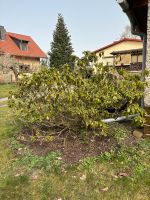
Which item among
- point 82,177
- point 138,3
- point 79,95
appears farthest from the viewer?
point 138,3

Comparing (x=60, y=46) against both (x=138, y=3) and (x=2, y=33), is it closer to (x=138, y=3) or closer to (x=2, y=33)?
(x=2, y=33)

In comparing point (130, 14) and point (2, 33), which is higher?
point (2, 33)

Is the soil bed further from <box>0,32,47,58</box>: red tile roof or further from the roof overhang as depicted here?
<box>0,32,47,58</box>: red tile roof

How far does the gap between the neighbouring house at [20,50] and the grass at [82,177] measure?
25.8 m

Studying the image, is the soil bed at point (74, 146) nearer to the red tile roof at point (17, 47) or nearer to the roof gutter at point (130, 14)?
the roof gutter at point (130, 14)

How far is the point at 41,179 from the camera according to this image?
385 centimetres

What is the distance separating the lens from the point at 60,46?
38.4 m

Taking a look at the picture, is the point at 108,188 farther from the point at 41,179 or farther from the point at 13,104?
the point at 13,104

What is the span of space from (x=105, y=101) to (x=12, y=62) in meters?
24.3

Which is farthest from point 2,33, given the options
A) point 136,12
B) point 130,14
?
point 130,14

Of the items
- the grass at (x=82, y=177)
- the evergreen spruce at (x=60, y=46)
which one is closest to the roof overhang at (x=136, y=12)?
the grass at (x=82, y=177)

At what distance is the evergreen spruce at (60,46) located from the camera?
125 feet

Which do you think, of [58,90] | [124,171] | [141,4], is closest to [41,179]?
[124,171]

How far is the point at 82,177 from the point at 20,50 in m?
31.0
